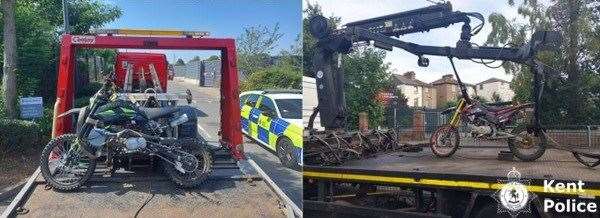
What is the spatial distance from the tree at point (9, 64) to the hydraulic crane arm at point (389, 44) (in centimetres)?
166

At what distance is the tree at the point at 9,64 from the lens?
120 inches

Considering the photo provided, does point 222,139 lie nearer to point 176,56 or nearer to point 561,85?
point 176,56

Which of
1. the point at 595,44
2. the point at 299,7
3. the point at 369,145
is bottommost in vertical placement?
the point at 369,145

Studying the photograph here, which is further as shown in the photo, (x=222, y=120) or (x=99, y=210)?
(x=222, y=120)

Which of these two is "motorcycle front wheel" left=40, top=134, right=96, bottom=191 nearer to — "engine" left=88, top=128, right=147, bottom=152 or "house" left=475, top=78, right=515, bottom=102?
"engine" left=88, top=128, right=147, bottom=152

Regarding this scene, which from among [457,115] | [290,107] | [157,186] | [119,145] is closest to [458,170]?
[457,115]

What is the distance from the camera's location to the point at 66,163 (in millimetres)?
2660

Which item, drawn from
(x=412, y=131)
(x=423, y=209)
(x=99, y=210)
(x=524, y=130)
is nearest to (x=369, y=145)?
(x=412, y=131)

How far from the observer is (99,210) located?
2494 millimetres

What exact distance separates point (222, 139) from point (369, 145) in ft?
2.65

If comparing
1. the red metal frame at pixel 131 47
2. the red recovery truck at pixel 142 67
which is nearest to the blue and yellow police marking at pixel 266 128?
the red metal frame at pixel 131 47

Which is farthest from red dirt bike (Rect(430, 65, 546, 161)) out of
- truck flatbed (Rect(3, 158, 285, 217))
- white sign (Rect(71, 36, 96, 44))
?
white sign (Rect(71, 36, 96, 44))

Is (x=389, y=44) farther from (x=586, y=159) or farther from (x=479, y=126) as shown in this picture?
(x=586, y=159)

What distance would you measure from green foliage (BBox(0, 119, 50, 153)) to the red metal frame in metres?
0.12
